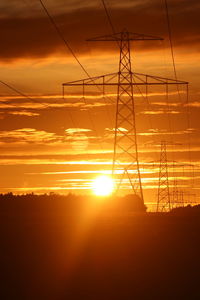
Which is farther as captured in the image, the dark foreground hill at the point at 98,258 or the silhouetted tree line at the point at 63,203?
the silhouetted tree line at the point at 63,203

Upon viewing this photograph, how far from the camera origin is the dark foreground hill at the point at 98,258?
868 inches

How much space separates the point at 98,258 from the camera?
27344 millimetres

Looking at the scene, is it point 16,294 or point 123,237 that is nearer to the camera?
point 16,294

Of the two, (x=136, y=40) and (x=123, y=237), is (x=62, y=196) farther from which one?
(x=123, y=237)

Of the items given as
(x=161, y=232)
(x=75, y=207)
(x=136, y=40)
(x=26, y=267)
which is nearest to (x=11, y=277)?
(x=26, y=267)

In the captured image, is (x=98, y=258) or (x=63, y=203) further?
(x=63, y=203)

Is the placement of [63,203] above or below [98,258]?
above

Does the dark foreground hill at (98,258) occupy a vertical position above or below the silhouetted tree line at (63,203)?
below

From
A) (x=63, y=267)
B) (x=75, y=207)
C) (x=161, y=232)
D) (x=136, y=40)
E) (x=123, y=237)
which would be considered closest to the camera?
(x=63, y=267)

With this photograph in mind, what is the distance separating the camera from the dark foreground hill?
22.0 meters

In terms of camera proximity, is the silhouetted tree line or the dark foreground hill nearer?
the dark foreground hill

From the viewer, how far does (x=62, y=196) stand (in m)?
52.8

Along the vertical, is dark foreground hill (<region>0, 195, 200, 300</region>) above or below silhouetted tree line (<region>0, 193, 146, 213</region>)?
below

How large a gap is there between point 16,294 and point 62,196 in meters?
31.8
